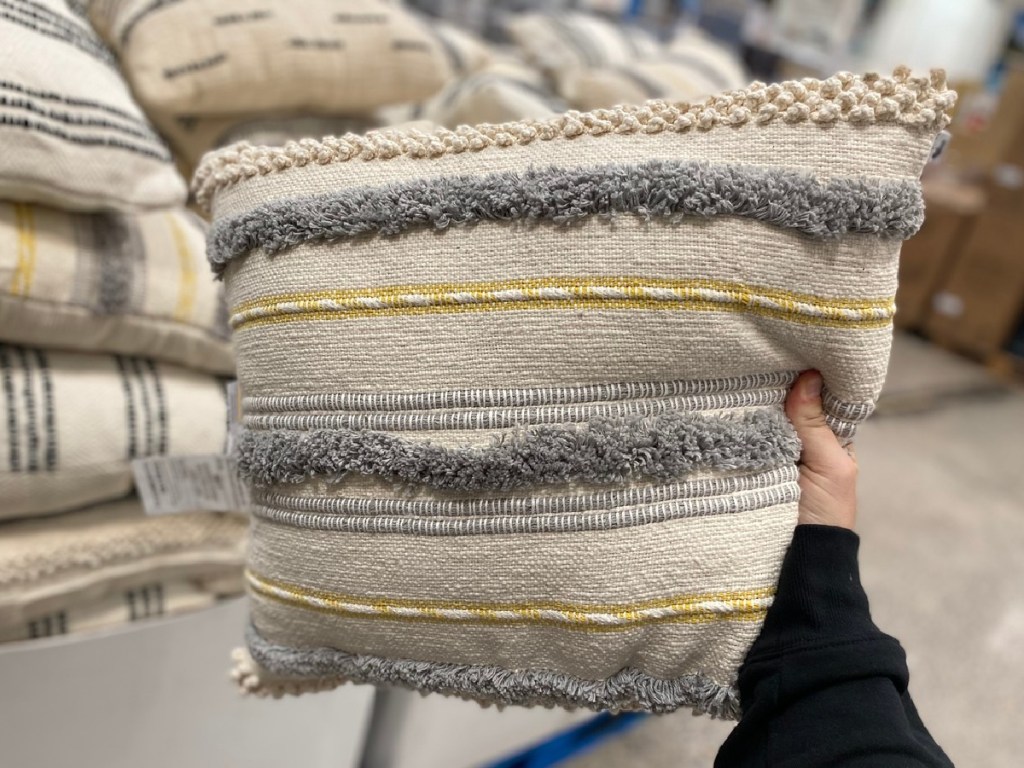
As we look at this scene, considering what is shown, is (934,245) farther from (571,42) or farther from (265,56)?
(265,56)

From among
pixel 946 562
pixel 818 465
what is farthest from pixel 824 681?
pixel 946 562

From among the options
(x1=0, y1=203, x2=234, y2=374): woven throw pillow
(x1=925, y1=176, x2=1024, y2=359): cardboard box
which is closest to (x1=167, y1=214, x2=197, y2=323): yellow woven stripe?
(x1=0, y1=203, x2=234, y2=374): woven throw pillow

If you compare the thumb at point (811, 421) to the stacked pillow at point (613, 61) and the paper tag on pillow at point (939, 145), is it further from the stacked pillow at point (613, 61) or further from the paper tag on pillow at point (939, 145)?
the stacked pillow at point (613, 61)

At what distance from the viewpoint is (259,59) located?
2.44 ft

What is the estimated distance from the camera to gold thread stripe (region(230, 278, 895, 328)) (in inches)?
14.0

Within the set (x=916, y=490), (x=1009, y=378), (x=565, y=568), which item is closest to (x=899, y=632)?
(x=916, y=490)

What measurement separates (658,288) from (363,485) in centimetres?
20

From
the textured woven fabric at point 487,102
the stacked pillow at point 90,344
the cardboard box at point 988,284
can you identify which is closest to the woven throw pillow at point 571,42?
the textured woven fabric at point 487,102

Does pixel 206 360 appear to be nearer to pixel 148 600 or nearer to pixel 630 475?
pixel 148 600

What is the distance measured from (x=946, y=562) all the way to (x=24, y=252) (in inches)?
59.7

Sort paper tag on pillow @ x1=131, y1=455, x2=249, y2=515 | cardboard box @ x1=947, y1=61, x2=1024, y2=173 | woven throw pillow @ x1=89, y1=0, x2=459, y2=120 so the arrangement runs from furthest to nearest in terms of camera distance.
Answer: cardboard box @ x1=947, y1=61, x2=1024, y2=173, woven throw pillow @ x1=89, y1=0, x2=459, y2=120, paper tag on pillow @ x1=131, y1=455, x2=249, y2=515

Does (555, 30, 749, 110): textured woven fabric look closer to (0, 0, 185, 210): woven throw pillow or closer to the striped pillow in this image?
the striped pillow

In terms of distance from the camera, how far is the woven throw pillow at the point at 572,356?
35 centimetres

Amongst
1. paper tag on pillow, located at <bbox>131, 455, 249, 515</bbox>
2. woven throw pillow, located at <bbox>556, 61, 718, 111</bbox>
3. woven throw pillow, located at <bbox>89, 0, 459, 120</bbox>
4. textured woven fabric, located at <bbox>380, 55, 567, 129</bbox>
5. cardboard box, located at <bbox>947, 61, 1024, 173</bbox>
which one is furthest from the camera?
cardboard box, located at <bbox>947, 61, 1024, 173</bbox>
